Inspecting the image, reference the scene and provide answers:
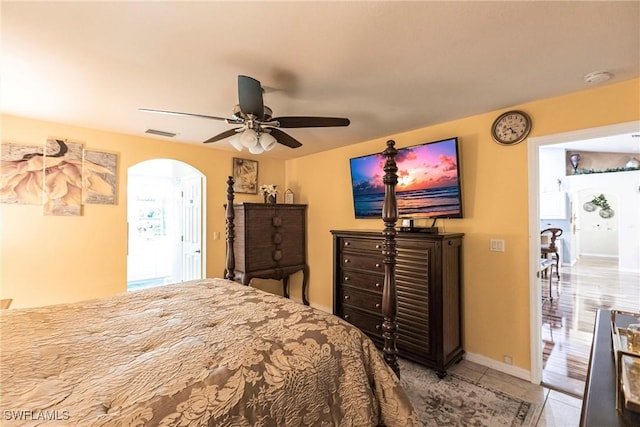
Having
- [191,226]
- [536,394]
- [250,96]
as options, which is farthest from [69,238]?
[536,394]

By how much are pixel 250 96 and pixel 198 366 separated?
4.95ft

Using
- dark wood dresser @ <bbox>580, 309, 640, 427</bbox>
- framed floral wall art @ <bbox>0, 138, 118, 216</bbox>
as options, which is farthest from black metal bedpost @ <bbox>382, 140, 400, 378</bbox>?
framed floral wall art @ <bbox>0, 138, 118, 216</bbox>

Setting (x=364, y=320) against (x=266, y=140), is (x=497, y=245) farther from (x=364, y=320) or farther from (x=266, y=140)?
(x=266, y=140)

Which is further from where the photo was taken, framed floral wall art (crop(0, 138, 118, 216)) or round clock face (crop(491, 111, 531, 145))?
framed floral wall art (crop(0, 138, 118, 216))

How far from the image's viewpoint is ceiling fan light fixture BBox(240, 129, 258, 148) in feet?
6.44

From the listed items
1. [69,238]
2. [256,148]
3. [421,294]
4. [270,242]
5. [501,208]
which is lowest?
[421,294]

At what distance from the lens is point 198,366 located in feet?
3.65

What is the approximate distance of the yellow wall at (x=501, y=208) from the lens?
2260 millimetres

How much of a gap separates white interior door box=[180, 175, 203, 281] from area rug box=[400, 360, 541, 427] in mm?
3196

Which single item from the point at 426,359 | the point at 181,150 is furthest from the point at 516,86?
the point at 181,150

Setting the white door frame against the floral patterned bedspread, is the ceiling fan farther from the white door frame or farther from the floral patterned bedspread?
the white door frame

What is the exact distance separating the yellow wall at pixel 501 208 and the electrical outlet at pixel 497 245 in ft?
0.13

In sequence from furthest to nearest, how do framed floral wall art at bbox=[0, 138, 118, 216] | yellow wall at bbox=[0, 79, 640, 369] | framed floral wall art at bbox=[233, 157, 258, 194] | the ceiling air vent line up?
framed floral wall art at bbox=[233, 157, 258, 194], the ceiling air vent, framed floral wall art at bbox=[0, 138, 118, 216], yellow wall at bbox=[0, 79, 640, 369]

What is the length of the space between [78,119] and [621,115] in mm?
4928
